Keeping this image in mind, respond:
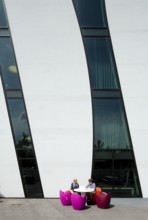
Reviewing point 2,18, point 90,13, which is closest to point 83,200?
point 90,13

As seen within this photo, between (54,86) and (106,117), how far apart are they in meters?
2.57

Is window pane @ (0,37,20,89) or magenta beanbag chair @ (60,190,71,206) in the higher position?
window pane @ (0,37,20,89)

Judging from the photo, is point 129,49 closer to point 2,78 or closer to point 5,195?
point 2,78

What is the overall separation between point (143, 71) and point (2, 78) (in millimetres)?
5998

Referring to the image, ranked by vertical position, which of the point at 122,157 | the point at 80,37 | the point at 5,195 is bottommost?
the point at 5,195

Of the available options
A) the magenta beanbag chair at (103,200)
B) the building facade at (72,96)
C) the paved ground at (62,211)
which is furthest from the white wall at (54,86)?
the magenta beanbag chair at (103,200)

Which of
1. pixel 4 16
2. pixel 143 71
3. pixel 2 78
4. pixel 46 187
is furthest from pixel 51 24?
pixel 46 187

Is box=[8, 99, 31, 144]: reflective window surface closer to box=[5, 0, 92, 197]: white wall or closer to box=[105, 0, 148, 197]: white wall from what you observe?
box=[5, 0, 92, 197]: white wall

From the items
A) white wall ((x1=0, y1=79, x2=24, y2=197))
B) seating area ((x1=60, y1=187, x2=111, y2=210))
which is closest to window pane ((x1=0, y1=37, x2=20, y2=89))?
white wall ((x1=0, y1=79, x2=24, y2=197))

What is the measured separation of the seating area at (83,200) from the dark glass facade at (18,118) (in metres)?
1.88

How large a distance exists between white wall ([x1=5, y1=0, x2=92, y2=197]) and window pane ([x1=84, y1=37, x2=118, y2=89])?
1.04 ft

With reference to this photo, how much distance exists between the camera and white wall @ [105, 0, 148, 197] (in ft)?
32.0

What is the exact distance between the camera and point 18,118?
9.81m

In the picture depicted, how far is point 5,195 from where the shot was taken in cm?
970
